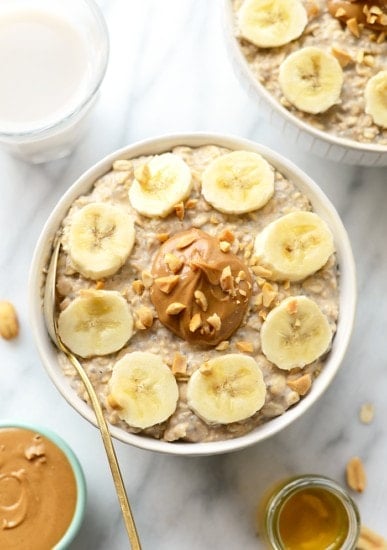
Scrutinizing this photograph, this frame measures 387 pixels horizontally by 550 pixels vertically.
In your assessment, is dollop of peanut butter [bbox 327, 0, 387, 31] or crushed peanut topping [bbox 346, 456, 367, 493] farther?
crushed peanut topping [bbox 346, 456, 367, 493]

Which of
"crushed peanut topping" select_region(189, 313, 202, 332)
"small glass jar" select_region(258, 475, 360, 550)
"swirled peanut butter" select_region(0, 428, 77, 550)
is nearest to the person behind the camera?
"crushed peanut topping" select_region(189, 313, 202, 332)

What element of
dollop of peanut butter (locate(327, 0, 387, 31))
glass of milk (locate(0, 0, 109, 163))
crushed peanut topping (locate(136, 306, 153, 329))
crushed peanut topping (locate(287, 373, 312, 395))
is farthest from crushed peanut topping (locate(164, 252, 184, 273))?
dollop of peanut butter (locate(327, 0, 387, 31))

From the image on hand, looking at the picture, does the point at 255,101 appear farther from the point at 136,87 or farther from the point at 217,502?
the point at 217,502

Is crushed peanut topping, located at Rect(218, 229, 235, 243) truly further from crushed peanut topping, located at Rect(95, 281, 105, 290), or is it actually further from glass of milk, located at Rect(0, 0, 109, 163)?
glass of milk, located at Rect(0, 0, 109, 163)

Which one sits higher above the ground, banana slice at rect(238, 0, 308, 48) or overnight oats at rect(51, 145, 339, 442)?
banana slice at rect(238, 0, 308, 48)

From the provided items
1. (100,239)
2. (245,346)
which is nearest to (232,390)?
(245,346)
